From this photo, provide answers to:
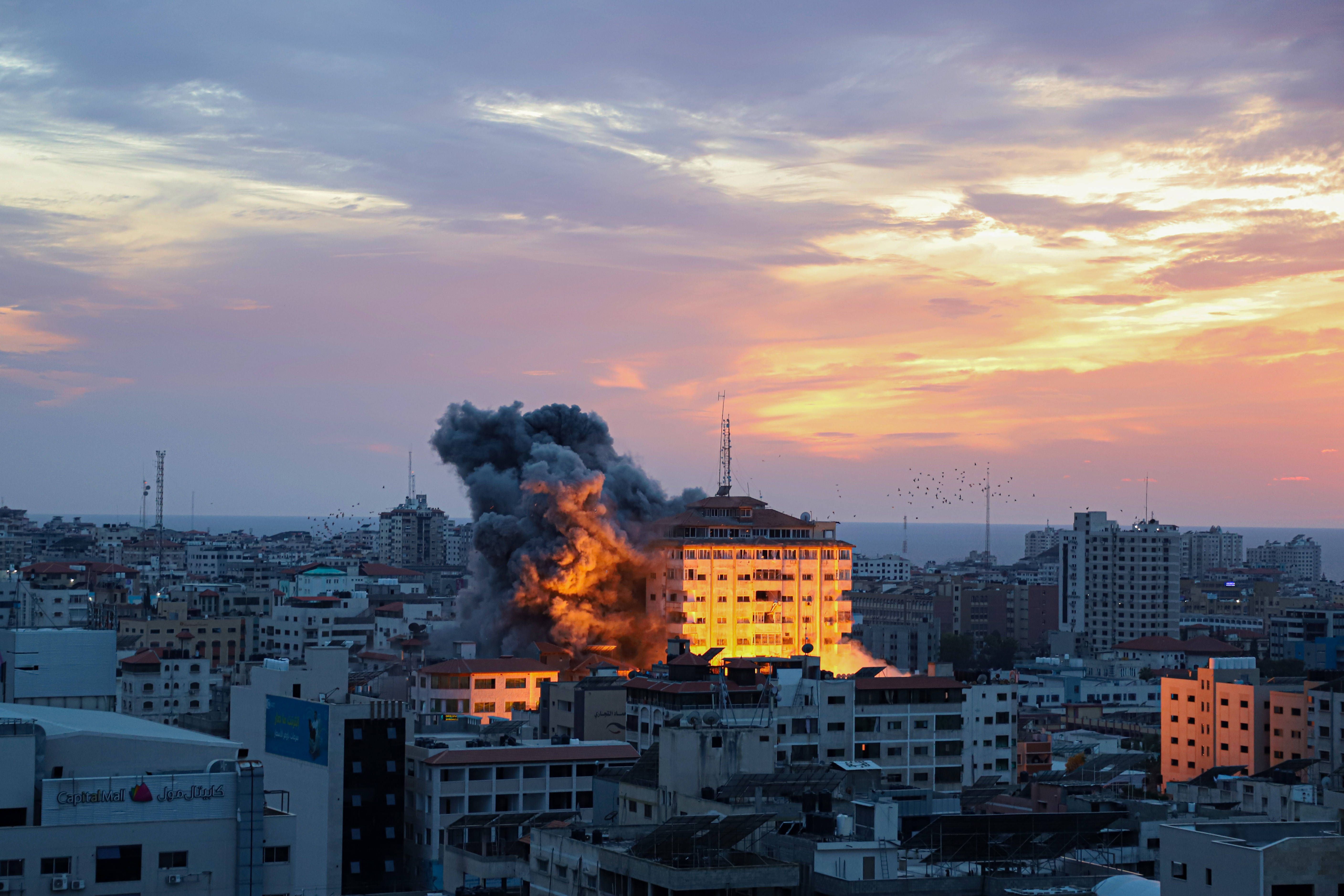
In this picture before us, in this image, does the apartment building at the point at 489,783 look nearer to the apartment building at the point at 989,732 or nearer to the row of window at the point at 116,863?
the apartment building at the point at 989,732

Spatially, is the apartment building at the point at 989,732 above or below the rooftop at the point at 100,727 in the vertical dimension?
below

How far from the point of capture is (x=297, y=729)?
5966cm

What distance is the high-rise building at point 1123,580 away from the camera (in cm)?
17262

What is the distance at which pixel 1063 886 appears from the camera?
127 feet

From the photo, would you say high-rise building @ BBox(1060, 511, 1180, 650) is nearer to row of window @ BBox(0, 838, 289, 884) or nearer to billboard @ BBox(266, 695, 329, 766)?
billboard @ BBox(266, 695, 329, 766)

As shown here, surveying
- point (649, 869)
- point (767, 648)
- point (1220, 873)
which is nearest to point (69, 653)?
point (649, 869)

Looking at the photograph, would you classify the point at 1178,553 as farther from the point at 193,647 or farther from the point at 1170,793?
the point at 1170,793

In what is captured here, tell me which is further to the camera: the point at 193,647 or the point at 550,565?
the point at 193,647

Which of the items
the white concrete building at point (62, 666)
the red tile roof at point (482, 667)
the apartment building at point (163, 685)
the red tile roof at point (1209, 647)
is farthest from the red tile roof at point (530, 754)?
the red tile roof at point (1209, 647)

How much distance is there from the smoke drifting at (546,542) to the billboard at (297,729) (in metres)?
41.3

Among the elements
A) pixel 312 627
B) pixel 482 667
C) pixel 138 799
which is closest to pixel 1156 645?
pixel 312 627

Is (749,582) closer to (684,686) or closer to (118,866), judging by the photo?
(684,686)

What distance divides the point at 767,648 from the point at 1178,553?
7435cm

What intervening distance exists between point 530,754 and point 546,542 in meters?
46.2
